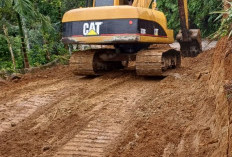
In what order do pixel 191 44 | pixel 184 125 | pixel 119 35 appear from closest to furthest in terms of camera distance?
pixel 184 125
pixel 119 35
pixel 191 44

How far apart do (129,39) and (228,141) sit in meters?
5.51

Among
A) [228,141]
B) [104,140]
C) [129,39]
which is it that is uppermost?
[129,39]

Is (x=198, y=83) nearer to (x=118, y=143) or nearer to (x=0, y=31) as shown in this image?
(x=118, y=143)

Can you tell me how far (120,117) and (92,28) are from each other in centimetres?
341

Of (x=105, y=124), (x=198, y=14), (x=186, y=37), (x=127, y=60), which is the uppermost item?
(x=198, y=14)

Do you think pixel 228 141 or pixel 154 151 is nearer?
pixel 228 141

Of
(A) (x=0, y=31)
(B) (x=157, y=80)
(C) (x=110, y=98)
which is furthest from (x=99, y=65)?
(A) (x=0, y=31)

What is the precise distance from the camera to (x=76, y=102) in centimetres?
733

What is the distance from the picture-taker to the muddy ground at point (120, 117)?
4.81 metres

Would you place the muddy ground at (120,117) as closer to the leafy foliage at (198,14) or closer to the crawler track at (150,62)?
the crawler track at (150,62)

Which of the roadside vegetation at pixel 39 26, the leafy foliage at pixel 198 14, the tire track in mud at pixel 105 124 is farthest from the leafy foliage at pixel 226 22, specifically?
the leafy foliage at pixel 198 14

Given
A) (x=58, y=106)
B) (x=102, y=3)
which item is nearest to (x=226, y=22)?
(x=58, y=106)

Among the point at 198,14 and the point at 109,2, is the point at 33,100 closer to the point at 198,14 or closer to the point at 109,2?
the point at 109,2

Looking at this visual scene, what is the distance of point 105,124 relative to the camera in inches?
237
